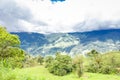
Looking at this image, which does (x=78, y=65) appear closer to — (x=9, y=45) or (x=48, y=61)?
(x=48, y=61)

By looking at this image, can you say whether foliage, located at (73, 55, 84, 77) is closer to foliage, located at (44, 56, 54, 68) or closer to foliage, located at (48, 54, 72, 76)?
foliage, located at (48, 54, 72, 76)

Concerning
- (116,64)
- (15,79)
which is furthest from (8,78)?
(116,64)

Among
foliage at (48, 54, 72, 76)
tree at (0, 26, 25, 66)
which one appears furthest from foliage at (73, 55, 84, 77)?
tree at (0, 26, 25, 66)

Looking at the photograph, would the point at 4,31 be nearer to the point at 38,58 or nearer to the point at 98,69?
the point at 98,69

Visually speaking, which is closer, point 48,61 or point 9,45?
point 9,45

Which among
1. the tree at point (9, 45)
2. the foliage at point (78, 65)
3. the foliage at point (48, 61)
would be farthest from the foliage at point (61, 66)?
the tree at point (9, 45)

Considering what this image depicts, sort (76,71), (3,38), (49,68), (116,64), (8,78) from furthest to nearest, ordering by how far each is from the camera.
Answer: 1. (116,64)
2. (49,68)
3. (76,71)
4. (3,38)
5. (8,78)

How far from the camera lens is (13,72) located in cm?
1608

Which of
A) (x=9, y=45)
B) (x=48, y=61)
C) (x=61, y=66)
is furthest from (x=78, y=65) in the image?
(x=9, y=45)

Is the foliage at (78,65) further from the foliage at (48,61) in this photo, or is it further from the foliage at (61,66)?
the foliage at (48,61)

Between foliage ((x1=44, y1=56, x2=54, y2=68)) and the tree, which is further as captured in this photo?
foliage ((x1=44, y1=56, x2=54, y2=68))

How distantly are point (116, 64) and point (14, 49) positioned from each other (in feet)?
350

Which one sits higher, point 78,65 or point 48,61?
point 48,61

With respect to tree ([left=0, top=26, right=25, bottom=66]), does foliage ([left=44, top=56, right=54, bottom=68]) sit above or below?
below
